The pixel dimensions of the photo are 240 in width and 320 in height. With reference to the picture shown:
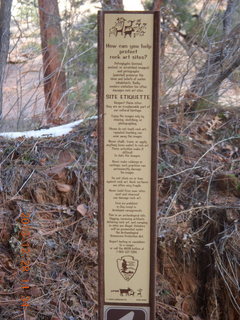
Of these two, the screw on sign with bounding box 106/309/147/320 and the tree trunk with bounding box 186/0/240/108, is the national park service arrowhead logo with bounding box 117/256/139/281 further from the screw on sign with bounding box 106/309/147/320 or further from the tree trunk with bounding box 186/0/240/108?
the tree trunk with bounding box 186/0/240/108

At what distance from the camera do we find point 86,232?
3.10 meters

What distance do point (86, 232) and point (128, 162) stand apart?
54.4 inches

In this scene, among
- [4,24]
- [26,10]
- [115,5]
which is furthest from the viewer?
[26,10]

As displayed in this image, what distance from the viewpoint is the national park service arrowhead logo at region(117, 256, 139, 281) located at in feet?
6.25

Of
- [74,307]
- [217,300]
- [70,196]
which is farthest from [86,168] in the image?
[217,300]

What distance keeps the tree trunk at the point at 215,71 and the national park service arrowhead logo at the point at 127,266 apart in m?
2.52

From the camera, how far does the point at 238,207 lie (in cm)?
318

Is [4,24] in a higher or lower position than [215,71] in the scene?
higher

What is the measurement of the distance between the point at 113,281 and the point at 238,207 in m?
1.57

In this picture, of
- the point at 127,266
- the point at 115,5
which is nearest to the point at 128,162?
the point at 127,266

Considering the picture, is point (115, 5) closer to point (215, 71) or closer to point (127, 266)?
point (215, 71)

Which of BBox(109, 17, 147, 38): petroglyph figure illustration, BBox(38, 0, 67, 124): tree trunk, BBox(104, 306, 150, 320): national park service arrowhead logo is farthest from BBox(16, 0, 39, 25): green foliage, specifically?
BBox(104, 306, 150, 320): national park service arrowhead logo

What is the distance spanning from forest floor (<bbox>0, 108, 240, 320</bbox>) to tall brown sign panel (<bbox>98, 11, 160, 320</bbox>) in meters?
0.91

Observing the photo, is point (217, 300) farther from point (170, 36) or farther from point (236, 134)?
point (170, 36)
